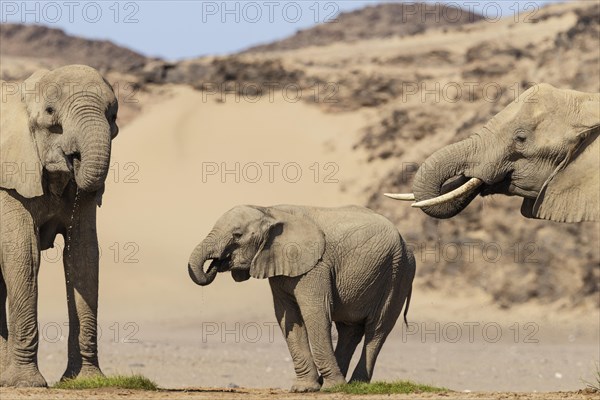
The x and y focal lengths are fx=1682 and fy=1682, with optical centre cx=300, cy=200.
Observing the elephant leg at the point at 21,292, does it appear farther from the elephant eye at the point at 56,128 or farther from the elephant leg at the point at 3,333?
the elephant eye at the point at 56,128

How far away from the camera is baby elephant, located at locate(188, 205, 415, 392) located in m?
17.2

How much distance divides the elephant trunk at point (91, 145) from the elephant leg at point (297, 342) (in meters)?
2.70

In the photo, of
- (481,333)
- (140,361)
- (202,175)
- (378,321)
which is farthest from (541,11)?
(378,321)

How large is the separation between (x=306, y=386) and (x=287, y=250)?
4.63 feet

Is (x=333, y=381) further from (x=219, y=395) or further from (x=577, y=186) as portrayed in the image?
(x=577, y=186)

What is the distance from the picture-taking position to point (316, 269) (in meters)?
17.2

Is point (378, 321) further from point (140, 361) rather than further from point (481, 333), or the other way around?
point (481, 333)

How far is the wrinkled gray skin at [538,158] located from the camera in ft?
46.3

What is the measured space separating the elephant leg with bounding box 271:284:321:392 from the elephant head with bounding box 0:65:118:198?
2.56m

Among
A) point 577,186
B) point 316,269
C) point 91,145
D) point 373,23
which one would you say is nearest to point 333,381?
point 316,269

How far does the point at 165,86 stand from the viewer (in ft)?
166

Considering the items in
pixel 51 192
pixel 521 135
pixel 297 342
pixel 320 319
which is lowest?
pixel 297 342

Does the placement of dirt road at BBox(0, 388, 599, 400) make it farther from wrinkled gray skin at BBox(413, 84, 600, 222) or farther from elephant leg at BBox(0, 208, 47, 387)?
wrinkled gray skin at BBox(413, 84, 600, 222)

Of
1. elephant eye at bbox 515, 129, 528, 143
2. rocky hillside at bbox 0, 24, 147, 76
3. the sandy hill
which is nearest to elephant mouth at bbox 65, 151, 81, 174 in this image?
elephant eye at bbox 515, 129, 528, 143
